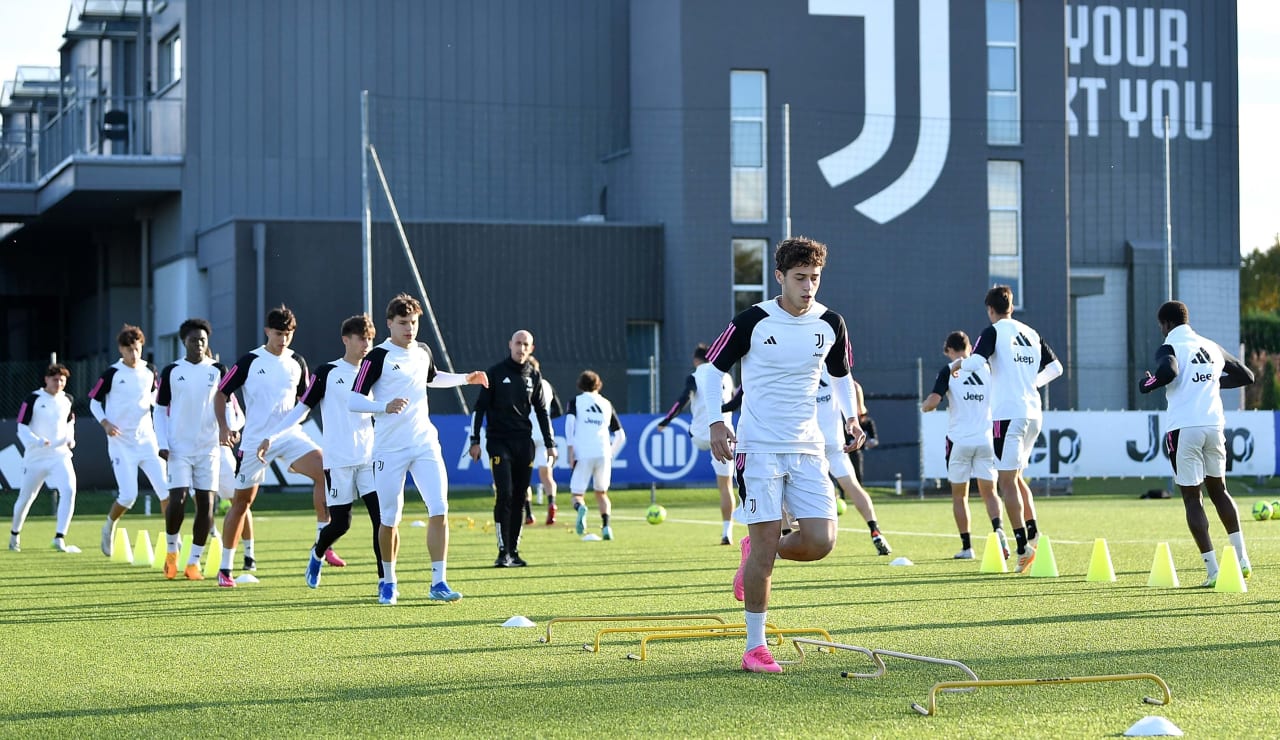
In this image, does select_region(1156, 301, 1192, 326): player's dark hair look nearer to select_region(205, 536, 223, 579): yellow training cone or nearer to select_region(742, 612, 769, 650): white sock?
select_region(742, 612, 769, 650): white sock

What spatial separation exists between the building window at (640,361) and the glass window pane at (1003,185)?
749 centimetres

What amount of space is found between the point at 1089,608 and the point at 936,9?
23817 mm

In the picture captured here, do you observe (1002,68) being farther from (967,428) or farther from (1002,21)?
(967,428)

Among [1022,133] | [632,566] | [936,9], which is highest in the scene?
[936,9]

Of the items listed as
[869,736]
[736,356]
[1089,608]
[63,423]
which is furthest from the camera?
[63,423]

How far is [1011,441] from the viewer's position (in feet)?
44.8

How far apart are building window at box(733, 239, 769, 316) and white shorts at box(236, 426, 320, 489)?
18702 mm

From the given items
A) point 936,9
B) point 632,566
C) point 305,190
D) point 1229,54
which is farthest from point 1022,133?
point 632,566

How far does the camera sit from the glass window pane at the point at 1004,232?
33.7 metres

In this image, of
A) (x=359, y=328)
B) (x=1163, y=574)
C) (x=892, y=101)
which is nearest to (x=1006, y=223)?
(x=892, y=101)

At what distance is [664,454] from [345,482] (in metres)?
14.9

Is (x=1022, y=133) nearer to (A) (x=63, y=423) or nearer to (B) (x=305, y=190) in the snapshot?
(B) (x=305, y=190)

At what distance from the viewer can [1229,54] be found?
4166 centimetres

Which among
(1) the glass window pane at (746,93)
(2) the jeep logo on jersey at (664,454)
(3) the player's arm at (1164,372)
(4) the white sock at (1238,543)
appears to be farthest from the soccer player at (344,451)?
(1) the glass window pane at (746,93)
